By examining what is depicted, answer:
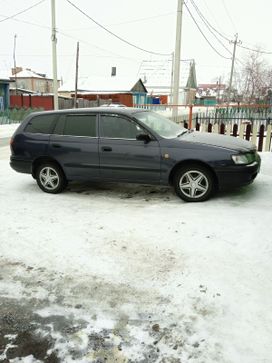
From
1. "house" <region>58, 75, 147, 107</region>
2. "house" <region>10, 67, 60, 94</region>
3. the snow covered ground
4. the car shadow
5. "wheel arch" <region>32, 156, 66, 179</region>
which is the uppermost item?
"house" <region>10, 67, 60, 94</region>

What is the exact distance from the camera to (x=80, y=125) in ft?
21.5

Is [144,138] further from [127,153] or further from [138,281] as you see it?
[138,281]

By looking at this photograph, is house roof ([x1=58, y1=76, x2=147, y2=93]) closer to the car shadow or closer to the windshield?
the car shadow

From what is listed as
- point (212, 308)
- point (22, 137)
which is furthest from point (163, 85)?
point (212, 308)

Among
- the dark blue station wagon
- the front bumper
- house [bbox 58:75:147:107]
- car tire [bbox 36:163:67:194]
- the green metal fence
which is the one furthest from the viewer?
house [bbox 58:75:147:107]

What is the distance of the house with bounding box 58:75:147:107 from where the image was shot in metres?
48.8

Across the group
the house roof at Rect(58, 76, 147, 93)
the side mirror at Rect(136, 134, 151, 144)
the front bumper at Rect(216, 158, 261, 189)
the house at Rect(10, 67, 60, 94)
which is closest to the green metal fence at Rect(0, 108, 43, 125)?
the side mirror at Rect(136, 134, 151, 144)

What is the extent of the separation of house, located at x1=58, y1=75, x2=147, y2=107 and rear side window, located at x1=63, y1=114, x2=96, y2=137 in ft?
136

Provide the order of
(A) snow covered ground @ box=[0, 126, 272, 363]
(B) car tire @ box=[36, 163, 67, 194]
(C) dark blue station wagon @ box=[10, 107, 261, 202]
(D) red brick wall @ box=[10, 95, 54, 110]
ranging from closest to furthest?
(A) snow covered ground @ box=[0, 126, 272, 363] → (C) dark blue station wagon @ box=[10, 107, 261, 202] → (B) car tire @ box=[36, 163, 67, 194] → (D) red brick wall @ box=[10, 95, 54, 110]

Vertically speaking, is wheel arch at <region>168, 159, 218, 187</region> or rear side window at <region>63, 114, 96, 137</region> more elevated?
rear side window at <region>63, 114, 96, 137</region>

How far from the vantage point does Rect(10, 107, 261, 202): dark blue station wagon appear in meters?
5.76

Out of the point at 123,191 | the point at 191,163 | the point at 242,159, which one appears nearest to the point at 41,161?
the point at 123,191

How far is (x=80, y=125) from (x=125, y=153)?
1080 mm

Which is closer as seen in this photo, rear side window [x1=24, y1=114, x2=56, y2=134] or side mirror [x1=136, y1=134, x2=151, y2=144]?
side mirror [x1=136, y1=134, x2=151, y2=144]
